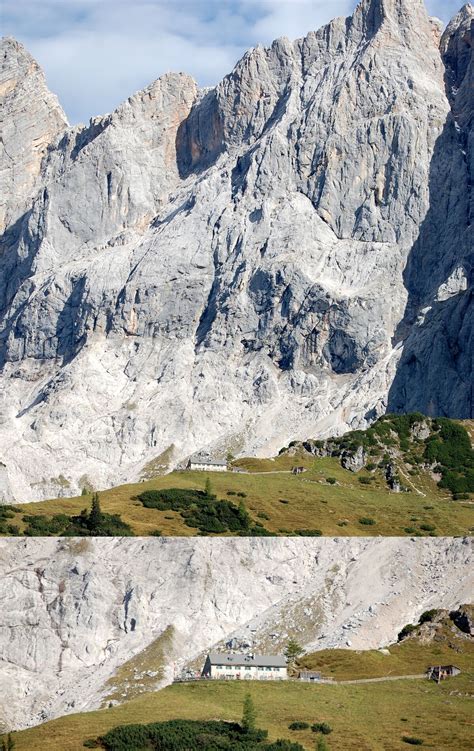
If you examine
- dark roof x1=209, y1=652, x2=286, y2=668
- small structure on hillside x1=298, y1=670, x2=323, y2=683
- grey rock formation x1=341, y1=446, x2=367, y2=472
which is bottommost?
small structure on hillside x1=298, y1=670, x2=323, y2=683

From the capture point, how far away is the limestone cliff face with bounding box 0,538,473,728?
127000 millimetres

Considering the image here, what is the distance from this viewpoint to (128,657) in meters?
129

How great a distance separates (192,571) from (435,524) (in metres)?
32.2

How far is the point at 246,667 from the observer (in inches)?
4643

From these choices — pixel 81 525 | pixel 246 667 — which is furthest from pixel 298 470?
pixel 246 667

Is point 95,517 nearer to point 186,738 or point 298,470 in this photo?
point 298,470

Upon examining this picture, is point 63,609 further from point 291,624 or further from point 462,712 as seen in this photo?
point 462,712

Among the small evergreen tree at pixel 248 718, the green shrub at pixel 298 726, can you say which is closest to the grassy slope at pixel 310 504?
the green shrub at pixel 298 726

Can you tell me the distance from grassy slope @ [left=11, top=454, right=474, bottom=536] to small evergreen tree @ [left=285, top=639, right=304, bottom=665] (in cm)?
2406

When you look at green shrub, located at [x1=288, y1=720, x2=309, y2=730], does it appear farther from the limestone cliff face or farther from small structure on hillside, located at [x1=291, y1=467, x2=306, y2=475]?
small structure on hillside, located at [x1=291, y1=467, x2=306, y2=475]

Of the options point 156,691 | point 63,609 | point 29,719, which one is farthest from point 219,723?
point 63,609

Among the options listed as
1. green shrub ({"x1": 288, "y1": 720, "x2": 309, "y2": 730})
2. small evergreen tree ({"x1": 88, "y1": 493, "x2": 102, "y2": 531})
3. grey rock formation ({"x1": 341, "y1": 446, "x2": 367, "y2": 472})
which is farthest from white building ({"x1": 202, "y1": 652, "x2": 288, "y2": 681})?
grey rock formation ({"x1": 341, "y1": 446, "x2": 367, "y2": 472})

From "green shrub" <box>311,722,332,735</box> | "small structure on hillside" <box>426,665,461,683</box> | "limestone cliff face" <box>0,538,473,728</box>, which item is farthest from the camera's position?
"limestone cliff face" <box>0,538,473,728</box>

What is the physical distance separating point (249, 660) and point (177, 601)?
1795 centimetres
